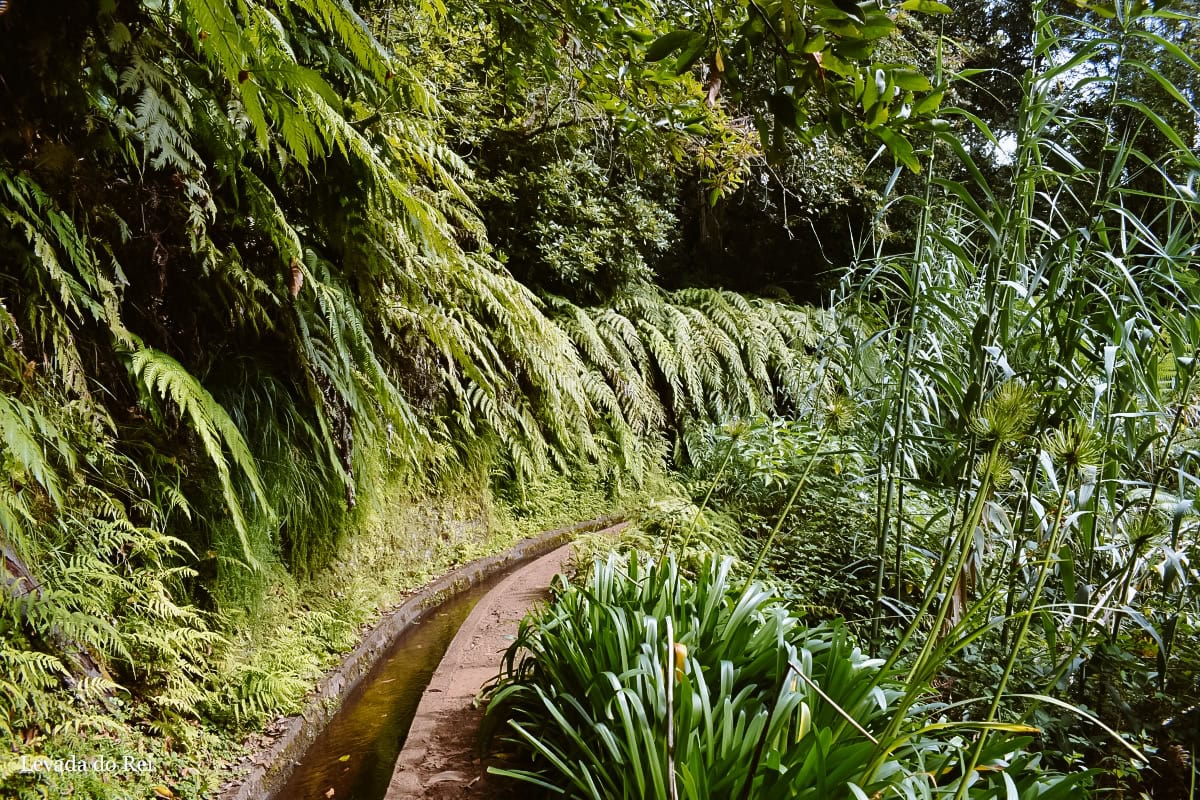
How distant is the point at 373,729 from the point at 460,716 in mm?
470

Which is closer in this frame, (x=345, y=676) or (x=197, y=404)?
(x=197, y=404)

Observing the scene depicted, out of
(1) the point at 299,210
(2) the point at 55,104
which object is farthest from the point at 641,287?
(2) the point at 55,104

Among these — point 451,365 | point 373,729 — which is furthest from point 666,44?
point 451,365

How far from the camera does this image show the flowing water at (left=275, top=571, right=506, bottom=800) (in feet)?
7.04

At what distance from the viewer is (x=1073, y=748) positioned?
6.06ft

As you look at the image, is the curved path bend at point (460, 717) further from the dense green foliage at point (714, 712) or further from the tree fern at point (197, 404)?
the tree fern at point (197, 404)

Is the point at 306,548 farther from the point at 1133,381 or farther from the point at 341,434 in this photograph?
the point at 1133,381

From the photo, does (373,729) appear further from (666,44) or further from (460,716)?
(666,44)

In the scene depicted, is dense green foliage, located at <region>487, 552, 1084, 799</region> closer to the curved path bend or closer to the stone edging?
the curved path bend

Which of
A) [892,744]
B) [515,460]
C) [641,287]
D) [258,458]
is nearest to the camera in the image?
[892,744]

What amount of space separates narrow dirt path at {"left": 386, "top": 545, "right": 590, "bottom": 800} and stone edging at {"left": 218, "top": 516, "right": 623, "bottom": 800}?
446 mm

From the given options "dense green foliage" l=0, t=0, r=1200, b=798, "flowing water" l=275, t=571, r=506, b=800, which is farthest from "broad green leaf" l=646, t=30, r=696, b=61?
"flowing water" l=275, t=571, r=506, b=800

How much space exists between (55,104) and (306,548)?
6.52 feet

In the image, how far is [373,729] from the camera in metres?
2.49
